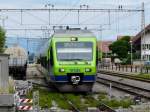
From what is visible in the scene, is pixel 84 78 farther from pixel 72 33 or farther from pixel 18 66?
pixel 18 66

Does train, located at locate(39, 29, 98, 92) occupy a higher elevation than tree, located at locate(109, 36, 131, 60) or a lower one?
lower

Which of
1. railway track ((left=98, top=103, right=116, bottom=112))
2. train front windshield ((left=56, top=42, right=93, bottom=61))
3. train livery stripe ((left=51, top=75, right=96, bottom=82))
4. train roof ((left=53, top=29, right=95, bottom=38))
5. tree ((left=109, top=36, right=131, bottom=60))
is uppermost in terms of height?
tree ((left=109, top=36, right=131, bottom=60))

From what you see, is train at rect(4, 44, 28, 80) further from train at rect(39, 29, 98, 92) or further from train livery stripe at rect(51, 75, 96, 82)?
train livery stripe at rect(51, 75, 96, 82)

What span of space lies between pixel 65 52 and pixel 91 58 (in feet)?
4.66

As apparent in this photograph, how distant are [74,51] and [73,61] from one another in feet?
1.93

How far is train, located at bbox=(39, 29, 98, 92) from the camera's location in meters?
30.1

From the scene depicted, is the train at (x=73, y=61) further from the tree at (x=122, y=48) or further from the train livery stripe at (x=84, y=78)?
the tree at (x=122, y=48)

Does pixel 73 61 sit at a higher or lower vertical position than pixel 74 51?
lower

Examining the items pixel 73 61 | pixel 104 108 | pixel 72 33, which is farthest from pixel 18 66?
pixel 104 108

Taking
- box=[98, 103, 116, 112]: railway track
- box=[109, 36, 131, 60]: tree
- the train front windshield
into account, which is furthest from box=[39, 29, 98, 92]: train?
box=[109, 36, 131, 60]: tree

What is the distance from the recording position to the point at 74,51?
3069 cm

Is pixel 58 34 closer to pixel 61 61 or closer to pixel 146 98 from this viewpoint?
pixel 61 61

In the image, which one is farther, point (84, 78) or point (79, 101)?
point (84, 78)

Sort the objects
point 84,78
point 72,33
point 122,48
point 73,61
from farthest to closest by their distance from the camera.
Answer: point 122,48 → point 72,33 → point 73,61 → point 84,78
